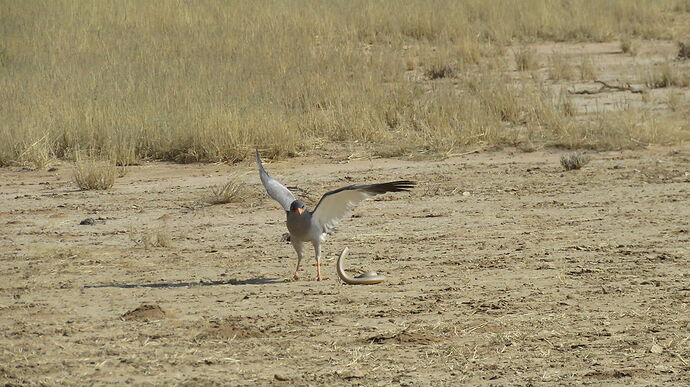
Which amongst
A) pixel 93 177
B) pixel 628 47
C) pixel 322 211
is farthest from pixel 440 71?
pixel 322 211

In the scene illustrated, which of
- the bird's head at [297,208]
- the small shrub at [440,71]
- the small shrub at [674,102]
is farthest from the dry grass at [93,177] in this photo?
the small shrub at [674,102]

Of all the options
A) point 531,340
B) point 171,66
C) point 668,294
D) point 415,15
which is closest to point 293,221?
point 531,340

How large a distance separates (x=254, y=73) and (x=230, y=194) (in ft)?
14.9

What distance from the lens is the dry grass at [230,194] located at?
10.1 metres

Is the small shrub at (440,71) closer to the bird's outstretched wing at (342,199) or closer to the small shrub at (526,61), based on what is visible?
the small shrub at (526,61)

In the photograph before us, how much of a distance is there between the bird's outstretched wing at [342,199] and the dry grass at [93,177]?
416 centimetres

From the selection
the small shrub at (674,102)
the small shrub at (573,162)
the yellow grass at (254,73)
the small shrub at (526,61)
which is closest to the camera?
the small shrub at (573,162)

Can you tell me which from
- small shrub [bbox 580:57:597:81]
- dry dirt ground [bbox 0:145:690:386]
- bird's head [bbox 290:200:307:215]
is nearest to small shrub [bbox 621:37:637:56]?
small shrub [bbox 580:57:597:81]

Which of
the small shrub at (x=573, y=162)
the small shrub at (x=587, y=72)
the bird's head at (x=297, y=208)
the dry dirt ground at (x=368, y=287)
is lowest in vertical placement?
the dry dirt ground at (x=368, y=287)

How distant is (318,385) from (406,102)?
8.32 metres

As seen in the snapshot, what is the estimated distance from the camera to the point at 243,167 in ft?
38.1

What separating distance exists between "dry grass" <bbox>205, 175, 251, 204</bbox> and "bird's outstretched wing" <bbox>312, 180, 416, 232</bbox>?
2962 millimetres

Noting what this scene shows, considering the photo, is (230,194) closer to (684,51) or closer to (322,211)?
(322,211)

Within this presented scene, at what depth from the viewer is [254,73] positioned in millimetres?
14344
